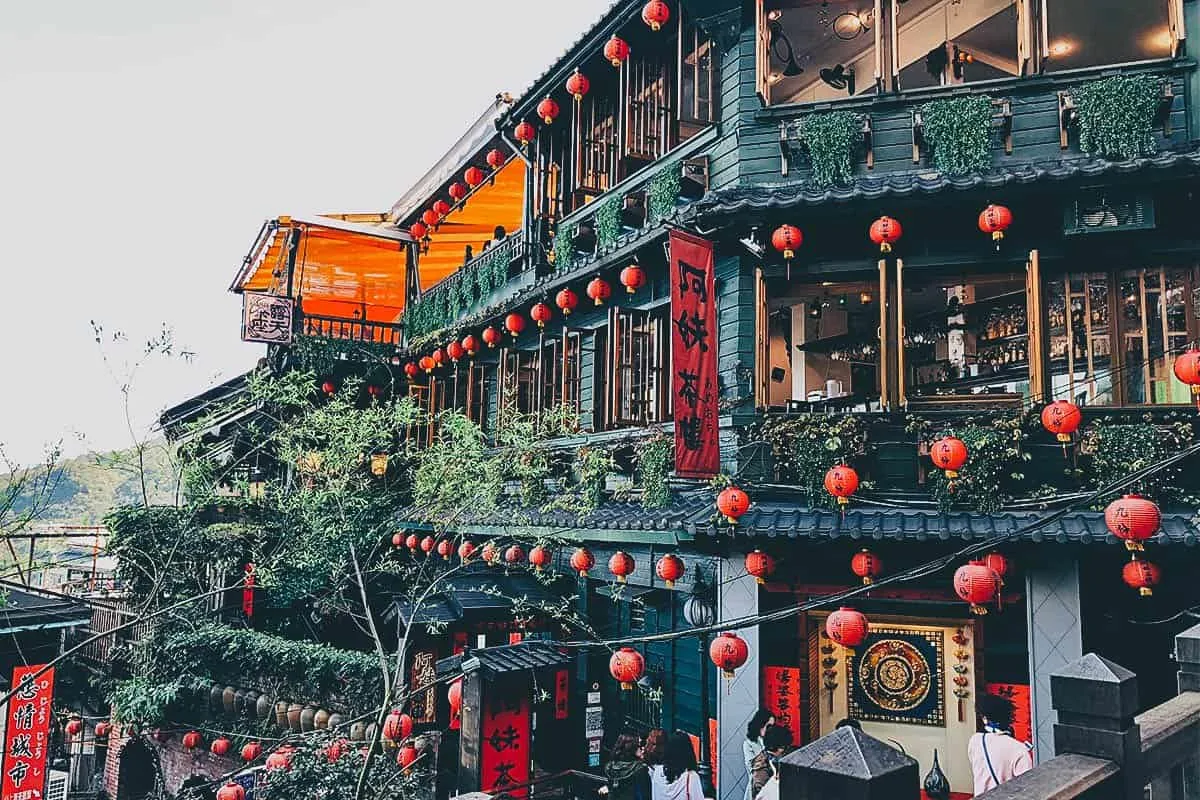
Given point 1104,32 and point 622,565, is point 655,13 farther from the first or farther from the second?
point 622,565

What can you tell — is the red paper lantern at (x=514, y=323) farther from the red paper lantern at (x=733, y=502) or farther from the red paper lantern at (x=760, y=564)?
the red paper lantern at (x=760, y=564)

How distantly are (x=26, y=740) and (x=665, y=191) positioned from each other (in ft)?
47.0

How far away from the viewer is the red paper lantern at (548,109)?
53.9 feet

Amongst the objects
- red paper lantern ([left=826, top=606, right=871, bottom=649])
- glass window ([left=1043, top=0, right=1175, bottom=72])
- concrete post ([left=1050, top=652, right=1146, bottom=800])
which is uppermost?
glass window ([left=1043, top=0, right=1175, bottom=72])

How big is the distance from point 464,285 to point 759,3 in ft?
33.8

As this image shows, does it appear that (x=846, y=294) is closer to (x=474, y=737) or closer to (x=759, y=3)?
(x=759, y=3)

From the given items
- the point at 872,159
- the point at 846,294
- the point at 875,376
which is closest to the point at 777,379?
the point at 875,376

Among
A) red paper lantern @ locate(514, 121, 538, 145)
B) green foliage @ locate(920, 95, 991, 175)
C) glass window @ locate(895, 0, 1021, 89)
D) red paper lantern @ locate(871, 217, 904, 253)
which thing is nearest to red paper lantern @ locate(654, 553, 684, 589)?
red paper lantern @ locate(871, 217, 904, 253)

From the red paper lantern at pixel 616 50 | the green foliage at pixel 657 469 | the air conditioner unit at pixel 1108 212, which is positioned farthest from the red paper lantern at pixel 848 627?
the red paper lantern at pixel 616 50

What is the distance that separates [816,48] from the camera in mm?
14383

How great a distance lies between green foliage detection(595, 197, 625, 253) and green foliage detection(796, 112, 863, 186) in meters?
3.57

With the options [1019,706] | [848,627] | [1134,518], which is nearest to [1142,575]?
[1134,518]

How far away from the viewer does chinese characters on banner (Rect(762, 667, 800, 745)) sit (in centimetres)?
1110

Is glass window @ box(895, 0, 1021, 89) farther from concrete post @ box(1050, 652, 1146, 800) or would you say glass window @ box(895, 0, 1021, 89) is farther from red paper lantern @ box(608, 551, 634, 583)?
concrete post @ box(1050, 652, 1146, 800)
